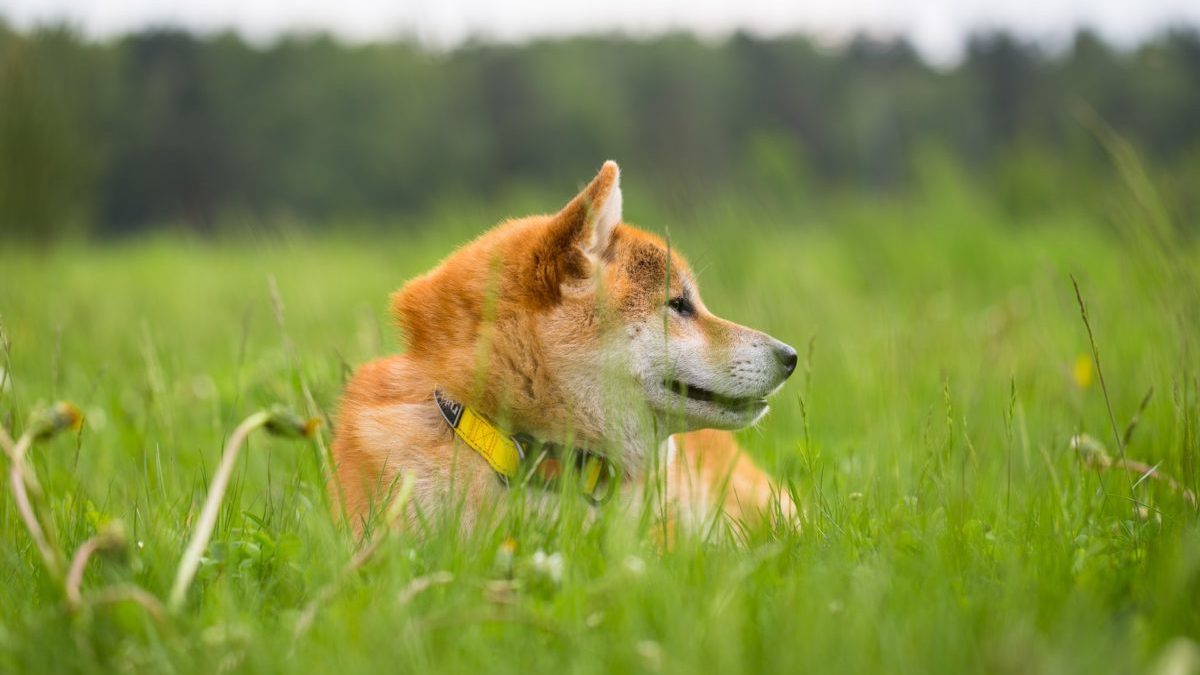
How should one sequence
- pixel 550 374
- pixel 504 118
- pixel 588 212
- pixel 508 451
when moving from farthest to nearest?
1. pixel 504 118
2. pixel 588 212
3. pixel 550 374
4. pixel 508 451

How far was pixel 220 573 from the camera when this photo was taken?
2.02 meters

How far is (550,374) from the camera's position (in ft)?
8.80

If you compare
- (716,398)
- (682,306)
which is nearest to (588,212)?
(682,306)

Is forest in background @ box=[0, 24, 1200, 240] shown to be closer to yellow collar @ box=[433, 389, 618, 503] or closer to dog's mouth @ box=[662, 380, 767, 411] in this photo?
dog's mouth @ box=[662, 380, 767, 411]

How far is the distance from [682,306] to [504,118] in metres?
21.0

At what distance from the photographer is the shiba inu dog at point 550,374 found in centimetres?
255

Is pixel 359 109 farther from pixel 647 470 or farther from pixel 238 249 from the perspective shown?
pixel 647 470

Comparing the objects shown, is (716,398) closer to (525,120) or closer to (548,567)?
(548,567)

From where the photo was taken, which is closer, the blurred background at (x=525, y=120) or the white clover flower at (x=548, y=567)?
the white clover flower at (x=548, y=567)

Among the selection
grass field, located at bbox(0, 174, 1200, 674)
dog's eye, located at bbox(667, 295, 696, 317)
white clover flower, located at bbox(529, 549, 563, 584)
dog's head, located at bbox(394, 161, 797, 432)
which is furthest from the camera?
dog's eye, located at bbox(667, 295, 696, 317)

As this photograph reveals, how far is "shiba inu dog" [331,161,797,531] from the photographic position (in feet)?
8.38

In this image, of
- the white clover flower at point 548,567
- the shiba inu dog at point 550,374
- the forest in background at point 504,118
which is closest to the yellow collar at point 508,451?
the shiba inu dog at point 550,374

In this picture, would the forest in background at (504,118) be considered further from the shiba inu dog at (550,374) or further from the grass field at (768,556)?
the shiba inu dog at (550,374)

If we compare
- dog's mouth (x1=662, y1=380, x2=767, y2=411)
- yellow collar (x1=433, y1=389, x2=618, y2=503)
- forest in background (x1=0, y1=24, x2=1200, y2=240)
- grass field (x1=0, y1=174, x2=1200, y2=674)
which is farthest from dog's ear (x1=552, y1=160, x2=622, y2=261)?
forest in background (x1=0, y1=24, x2=1200, y2=240)
